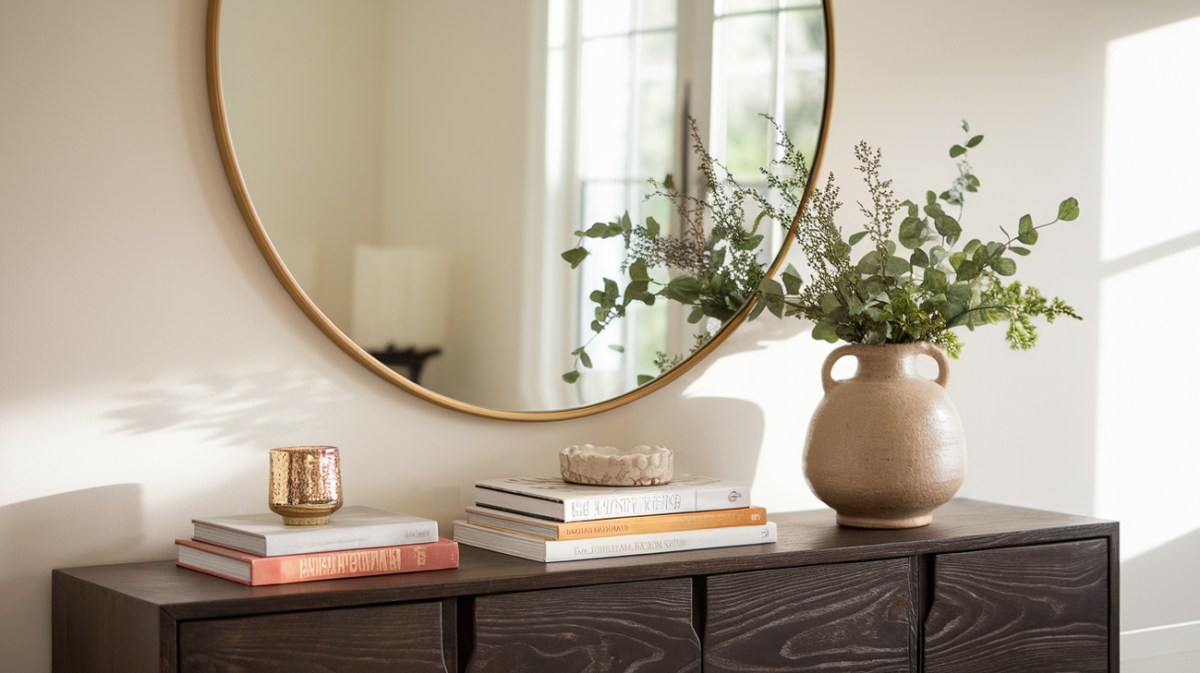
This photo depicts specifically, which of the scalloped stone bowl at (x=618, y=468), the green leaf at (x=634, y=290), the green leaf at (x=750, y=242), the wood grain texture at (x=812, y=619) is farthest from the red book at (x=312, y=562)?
the green leaf at (x=750, y=242)

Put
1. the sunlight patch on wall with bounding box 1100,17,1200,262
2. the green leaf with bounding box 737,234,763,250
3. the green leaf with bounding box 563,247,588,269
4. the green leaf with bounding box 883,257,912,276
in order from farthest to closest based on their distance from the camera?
the sunlight patch on wall with bounding box 1100,17,1200,262 < the green leaf with bounding box 737,234,763,250 < the green leaf with bounding box 563,247,588,269 < the green leaf with bounding box 883,257,912,276

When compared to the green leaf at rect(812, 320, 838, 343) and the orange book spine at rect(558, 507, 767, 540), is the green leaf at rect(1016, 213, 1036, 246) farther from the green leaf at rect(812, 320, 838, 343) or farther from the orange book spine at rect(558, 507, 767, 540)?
the orange book spine at rect(558, 507, 767, 540)

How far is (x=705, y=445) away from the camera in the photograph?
1.89 metres

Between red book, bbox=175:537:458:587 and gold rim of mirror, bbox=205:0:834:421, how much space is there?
0.35m

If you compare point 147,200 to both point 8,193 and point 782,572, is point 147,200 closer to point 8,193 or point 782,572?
point 8,193

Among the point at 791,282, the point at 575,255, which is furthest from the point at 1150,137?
the point at 575,255

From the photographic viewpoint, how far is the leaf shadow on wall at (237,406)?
144 cm

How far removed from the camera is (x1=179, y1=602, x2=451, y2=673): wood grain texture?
1.11 metres

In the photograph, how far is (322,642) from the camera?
1.17 metres

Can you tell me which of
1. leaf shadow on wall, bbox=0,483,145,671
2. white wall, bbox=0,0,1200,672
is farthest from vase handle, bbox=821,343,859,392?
leaf shadow on wall, bbox=0,483,145,671

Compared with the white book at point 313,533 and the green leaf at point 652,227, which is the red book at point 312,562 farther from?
the green leaf at point 652,227

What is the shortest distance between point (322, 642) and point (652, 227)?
0.89 meters

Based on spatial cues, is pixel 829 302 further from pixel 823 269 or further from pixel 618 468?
pixel 618 468

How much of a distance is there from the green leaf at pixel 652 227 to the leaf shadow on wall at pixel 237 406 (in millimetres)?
563
